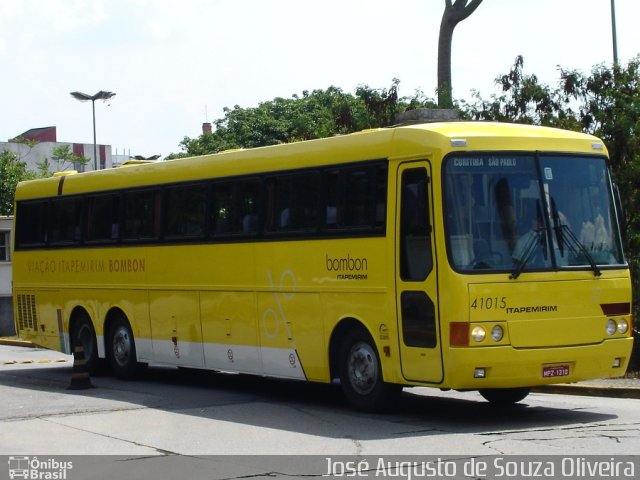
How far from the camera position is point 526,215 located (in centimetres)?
1307

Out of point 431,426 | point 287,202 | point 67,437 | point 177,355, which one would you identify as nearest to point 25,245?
point 177,355

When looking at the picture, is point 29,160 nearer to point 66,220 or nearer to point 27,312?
point 27,312

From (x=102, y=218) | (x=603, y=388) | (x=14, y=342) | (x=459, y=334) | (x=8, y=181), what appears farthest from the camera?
(x=8, y=181)

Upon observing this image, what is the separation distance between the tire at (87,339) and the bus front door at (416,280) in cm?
870

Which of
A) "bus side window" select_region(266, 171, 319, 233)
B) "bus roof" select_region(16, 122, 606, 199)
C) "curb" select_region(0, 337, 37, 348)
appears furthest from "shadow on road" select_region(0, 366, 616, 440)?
"curb" select_region(0, 337, 37, 348)

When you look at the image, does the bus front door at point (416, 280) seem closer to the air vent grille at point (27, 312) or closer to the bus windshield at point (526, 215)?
the bus windshield at point (526, 215)

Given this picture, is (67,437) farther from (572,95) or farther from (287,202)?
(572,95)

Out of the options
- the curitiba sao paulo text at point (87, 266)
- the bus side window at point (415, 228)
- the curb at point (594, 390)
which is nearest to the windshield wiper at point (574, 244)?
the bus side window at point (415, 228)

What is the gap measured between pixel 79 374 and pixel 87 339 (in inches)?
118

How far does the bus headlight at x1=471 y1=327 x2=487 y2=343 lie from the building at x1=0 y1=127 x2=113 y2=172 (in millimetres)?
68203

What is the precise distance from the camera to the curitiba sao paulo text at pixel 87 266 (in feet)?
63.2

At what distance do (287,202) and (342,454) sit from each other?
510 cm

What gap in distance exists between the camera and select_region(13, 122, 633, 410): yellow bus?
12750 millimetres
